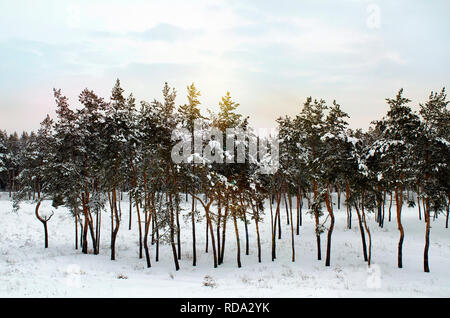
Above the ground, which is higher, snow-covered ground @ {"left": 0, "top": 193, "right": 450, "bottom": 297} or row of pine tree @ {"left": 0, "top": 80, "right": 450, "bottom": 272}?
row of pine tree @ {"left": 0, "top": 80, "right": 450, "bottom": 272}

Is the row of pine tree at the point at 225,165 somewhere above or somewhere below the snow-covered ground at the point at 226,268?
above

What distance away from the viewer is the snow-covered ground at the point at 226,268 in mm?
14516

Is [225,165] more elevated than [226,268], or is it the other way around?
[225,165]

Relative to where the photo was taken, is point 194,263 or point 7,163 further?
point 7,163

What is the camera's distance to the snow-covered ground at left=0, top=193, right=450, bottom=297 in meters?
14.5

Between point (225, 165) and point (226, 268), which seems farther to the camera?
point (226, 268)

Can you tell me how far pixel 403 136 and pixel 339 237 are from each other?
52.8 feet

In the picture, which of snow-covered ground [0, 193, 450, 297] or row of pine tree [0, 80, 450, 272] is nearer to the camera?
snow-covered ground [0, 193, 450, 297]

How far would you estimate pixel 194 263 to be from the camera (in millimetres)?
25234

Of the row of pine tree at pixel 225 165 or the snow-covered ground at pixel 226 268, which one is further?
the row of pine tree at pixel 225 165

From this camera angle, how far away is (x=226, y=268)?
2472 cm
